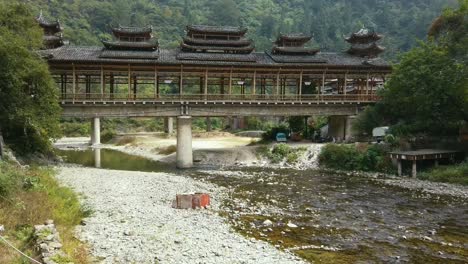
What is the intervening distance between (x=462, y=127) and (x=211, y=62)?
2156 cm

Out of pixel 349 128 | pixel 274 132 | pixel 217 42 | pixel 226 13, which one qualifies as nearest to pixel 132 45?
pixel 217 42

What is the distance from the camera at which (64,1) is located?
11900 centimetres

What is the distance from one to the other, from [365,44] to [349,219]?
32327 millimetres

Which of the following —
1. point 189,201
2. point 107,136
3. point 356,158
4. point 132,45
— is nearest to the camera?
point 189,201

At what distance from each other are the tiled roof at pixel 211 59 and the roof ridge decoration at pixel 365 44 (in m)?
1.57

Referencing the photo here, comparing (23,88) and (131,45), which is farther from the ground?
(131,45)

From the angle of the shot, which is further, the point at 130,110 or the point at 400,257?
the point at 130,110

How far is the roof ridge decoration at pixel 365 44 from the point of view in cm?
4319

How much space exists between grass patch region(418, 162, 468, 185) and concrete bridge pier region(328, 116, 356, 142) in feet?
41.2

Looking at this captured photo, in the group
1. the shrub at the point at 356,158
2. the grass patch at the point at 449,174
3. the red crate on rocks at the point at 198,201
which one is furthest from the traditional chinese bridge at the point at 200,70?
the red crate on rocks at the point at 198,201

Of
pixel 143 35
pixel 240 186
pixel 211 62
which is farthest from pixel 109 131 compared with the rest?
pixel 240 186

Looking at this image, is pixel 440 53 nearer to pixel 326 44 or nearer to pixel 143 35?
pixel 143 35

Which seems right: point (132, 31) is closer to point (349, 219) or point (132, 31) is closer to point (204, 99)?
point (204, 99)

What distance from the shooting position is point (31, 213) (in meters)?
12.3
